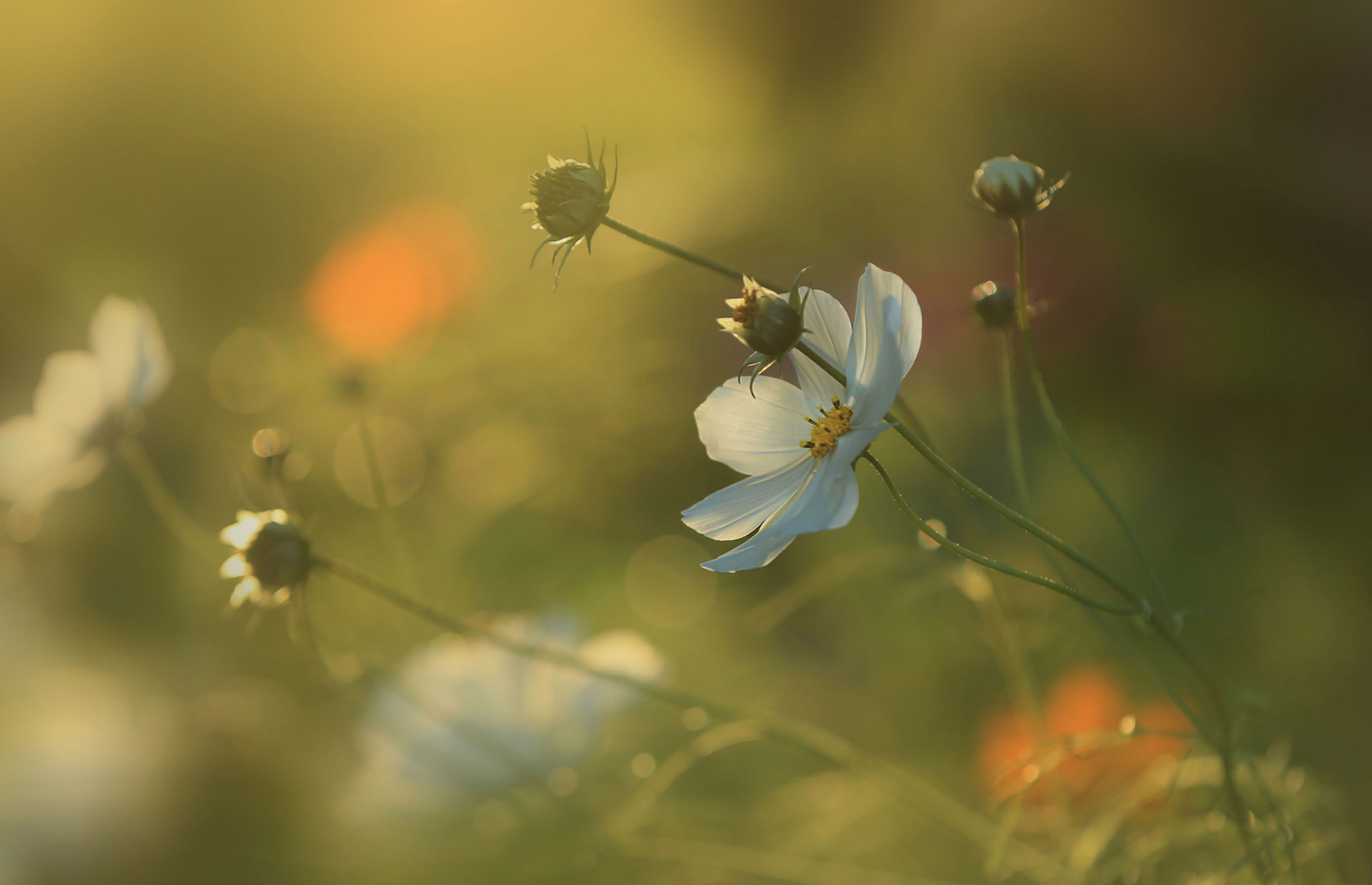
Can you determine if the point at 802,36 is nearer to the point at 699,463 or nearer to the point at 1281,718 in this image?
the point at 699,463

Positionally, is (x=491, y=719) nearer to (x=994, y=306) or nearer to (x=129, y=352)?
(x=129, y=352)

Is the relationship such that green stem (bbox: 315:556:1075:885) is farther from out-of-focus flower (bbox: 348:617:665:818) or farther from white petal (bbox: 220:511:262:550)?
out-of-focus flower (bbox: 348:617:665:818)

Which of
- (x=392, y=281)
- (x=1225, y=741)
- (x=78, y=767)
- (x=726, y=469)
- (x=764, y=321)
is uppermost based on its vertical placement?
(x=392, y=281)

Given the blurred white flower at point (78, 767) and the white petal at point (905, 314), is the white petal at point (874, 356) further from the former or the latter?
the blurred white flower at point (78, 767)

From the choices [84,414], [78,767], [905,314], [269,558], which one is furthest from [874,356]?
[78,767]

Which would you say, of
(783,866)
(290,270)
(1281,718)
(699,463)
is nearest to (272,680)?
(699,463)
